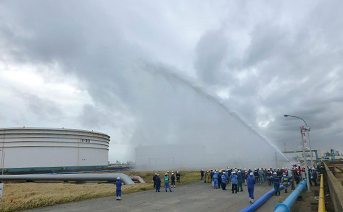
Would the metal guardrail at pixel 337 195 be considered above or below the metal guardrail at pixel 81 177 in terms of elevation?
above

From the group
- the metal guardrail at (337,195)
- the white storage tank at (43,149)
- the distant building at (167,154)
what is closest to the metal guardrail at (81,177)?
the metal guardrail at (337,195)

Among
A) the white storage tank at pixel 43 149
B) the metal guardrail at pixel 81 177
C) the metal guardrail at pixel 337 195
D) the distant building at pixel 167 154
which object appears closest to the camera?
the metal guardrail at pixel 337 195

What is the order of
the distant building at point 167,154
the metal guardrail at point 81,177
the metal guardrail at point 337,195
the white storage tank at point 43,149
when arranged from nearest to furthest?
the metal guardrail at point 337,195 < the metal guardrail at point 81,177 < the white storage tank at point 43,149 < the distant building at point 167,154

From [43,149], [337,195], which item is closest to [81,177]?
[337,195]

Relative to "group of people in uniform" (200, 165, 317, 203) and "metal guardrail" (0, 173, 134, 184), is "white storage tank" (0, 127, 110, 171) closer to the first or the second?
"metal guardrail" (0, 173, 134, 184)

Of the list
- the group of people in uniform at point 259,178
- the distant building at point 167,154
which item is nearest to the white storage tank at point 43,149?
the distant building at point 167,154

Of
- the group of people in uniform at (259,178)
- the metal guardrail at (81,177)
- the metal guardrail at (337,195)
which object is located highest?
the metal guardrail at (337,195)

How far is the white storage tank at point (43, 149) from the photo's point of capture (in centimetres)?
7681

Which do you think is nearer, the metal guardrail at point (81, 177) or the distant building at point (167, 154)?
the metal guardrail at point (81, 177)

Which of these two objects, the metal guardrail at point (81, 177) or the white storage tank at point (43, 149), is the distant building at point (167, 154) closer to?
the white storage tank at point (43, 149)

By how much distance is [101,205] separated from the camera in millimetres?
15672

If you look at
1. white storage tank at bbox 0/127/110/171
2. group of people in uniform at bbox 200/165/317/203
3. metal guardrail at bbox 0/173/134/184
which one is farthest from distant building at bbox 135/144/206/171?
group of people in uniform at bbox 200/165/317/203

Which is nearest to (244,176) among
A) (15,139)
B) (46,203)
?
(46,203)

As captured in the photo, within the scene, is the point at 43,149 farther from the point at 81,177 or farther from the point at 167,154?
the point at 81,177
